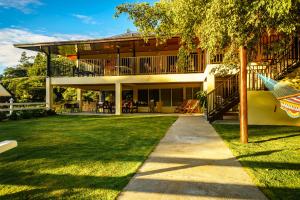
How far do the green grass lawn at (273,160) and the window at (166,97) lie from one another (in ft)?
39.9

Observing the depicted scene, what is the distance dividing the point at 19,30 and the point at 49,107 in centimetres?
1998

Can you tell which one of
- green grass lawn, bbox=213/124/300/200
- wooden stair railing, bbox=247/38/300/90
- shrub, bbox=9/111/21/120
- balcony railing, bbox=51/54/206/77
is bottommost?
green grass lawn, bbox=213/124/300/200

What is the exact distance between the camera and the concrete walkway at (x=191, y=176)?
335cm

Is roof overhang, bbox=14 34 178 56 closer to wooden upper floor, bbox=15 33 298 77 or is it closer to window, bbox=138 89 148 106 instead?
wooden upper floor, bbox=15 33 298 77

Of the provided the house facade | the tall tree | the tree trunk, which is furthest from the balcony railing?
the tree trunk

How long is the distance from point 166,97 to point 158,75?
436 cm

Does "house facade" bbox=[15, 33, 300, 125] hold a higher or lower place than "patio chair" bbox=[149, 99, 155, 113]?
higher

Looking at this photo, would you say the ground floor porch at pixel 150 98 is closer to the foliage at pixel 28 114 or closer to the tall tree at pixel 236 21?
the foliage at pixel 28 114

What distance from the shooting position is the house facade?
35.7 ft

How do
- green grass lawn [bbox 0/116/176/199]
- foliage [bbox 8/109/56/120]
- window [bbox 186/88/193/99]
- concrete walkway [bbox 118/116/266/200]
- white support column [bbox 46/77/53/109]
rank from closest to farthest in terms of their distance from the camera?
concrete walkway [bbox 118/116/266/200] < green grass lawn [bbox 0/116/176/199] < foliage [bbox 8/109/56/120] < white support column [bbox 46/77/53/109] < window [bbox 186/88/193/99]

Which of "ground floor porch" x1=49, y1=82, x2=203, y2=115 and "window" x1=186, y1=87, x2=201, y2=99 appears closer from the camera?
"ground floor porch" x1=49, y1=82, x2=203, y2=115

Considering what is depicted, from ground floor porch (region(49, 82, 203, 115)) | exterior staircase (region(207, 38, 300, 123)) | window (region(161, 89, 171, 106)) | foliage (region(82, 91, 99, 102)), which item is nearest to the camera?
exterior staircase (region(207, 38, 300, 123))

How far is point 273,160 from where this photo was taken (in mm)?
4977

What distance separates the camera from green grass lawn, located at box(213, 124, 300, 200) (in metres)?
3.52
